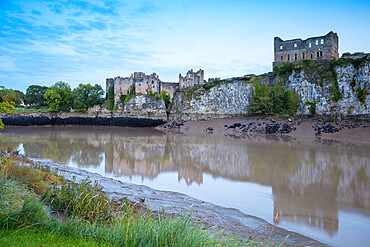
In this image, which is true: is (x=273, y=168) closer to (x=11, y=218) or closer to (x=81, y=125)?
(x=11, y=218)

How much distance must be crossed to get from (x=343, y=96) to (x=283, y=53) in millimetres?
13958

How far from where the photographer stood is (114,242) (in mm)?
3408

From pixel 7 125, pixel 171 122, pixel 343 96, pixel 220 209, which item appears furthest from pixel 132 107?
pixel 220 209

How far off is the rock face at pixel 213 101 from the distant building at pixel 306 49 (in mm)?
8001

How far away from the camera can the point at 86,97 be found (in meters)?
49.4

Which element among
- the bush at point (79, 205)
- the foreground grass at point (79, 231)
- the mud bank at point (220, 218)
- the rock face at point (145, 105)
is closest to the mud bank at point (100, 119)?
the rock face at point (145, 105)

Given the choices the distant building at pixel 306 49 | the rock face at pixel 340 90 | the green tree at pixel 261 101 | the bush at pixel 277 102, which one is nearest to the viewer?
the rock face at pixel 340 90

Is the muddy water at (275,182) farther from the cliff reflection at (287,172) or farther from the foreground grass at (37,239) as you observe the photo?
the foreground grass at (37,239)

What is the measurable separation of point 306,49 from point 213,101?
717 inches

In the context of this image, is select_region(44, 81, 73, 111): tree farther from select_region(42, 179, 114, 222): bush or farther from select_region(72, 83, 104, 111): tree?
select_region(42, 179, 114, 222): bush

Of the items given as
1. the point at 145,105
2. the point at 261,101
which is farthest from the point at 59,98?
the point at 261,101

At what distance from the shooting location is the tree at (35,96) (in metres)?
57.4

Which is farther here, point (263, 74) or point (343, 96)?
point (263, 74)

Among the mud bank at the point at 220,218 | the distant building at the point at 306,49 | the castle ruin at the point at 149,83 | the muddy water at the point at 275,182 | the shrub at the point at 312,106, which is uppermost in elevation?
the distant building at the point at 306,49
